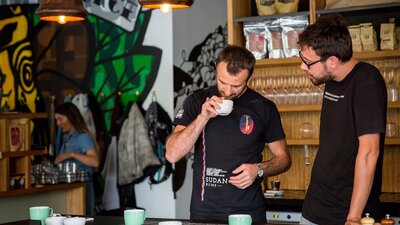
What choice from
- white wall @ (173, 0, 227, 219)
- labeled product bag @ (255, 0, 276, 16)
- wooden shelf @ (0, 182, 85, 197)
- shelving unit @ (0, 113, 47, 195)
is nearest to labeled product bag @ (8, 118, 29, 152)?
shelving unit @ (0, 113, 47, 195)

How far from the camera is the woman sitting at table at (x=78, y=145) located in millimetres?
7809

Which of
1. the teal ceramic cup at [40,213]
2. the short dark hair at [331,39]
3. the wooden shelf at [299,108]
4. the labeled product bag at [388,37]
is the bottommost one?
the teal ceramic cup at [40,213]

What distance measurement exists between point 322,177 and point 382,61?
244 centimetres

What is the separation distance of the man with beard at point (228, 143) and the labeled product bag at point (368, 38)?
192 cm

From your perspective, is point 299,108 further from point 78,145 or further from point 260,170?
point 78,145

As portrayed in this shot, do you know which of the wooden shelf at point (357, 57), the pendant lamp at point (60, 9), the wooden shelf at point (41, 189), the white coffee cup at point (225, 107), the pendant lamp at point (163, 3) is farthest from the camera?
the wooden shelf at point (41, 189)

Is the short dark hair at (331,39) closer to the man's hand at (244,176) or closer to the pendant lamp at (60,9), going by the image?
Result: the man's hand at (244,176)

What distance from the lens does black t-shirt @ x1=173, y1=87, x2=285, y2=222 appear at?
4.20m

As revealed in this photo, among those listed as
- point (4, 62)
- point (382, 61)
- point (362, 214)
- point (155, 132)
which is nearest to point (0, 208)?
point (155, 132)

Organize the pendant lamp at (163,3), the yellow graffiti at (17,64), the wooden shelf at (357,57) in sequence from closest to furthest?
1. the pendant lamp at (163,3)
2. the wooden shelf at (357,57)
3. the yellow graffiti at (17,64)

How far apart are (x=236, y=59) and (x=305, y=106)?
2.20m

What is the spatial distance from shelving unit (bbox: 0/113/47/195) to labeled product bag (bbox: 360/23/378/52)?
3034 millimetres

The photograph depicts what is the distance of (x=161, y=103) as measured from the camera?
838 centimetres

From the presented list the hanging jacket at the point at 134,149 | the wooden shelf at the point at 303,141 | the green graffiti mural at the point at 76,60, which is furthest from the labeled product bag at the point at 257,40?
the hanging jacket at the point at 134,149
